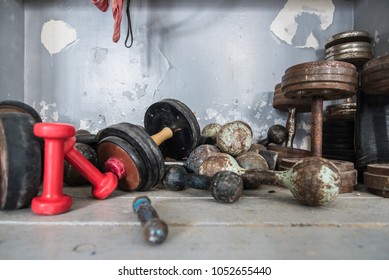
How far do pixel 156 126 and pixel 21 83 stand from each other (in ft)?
4.96

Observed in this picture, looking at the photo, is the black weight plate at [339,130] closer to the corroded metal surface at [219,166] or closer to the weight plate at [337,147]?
the weight plate at [337,147]

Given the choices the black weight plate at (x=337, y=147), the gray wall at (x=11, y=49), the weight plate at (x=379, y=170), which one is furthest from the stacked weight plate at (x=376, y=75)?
the gray wall at (x=11, y=49)

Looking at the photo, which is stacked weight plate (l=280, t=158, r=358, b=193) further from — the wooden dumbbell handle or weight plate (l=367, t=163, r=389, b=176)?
the wooden dumbbell handle

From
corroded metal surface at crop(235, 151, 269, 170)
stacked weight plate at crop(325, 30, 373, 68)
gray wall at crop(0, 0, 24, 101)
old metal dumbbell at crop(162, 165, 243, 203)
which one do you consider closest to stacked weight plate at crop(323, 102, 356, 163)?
stacked weight plate at crop(325, 30, 373, 68)

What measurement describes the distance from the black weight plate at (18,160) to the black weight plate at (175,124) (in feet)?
2.59

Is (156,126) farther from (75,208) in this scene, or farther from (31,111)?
(75,208)

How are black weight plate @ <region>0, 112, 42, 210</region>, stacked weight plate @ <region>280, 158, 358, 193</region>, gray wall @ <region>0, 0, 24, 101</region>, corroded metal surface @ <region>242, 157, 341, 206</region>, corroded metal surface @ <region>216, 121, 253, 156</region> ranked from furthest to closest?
gray wall @ <region>0, 0, 24, 101</region>
corroded metal surface @ <region>216, 121, 253, 156</region>
stacked weight plate @ <region>280, 158, 358, 193</region>
corroded metal surface @ <region>242, 157, 341, 206</region>
black weight plate @ <region>0, 112, 42, 210</region>

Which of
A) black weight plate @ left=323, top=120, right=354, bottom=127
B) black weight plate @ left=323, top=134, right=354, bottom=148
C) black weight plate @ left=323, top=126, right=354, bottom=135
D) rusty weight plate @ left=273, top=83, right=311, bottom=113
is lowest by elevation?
black weight plate @ left=323, top=134, right=354, bottom=148

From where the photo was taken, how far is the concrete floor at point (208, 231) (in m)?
0.64

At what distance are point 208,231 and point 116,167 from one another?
0.55 metres

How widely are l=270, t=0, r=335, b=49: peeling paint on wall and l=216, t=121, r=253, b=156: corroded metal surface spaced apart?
1261 mm

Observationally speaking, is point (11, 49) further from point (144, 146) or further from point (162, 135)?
point (144, 146)

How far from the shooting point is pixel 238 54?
2.39 m

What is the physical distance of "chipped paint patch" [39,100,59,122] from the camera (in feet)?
7.79
